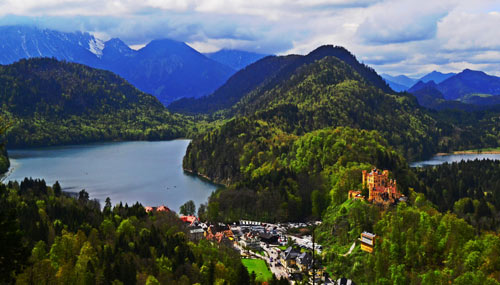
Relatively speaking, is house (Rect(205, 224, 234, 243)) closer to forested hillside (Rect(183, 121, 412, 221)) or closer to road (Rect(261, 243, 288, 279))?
road (Rect(261, 243, 288, 279))

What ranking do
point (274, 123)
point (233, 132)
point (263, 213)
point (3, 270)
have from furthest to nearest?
1. point (274, 123)
2. point (233, 132)
3. point (263, 213)
4. point (3, 270)

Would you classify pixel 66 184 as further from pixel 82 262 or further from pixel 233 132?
pixel 82 262

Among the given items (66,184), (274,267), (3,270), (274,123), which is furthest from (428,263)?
(274,123)

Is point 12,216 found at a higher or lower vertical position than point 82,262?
higher

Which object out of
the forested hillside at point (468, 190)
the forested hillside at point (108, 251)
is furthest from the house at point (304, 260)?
the forested hillside at point (468, 190)

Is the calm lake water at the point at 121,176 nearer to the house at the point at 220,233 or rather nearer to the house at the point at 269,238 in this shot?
the house at the point at 220,233

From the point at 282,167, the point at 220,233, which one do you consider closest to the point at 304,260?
the point at 220,233

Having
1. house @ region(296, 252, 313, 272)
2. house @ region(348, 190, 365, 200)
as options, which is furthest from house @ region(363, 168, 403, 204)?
house @ region(296, 252, 313, 272)
